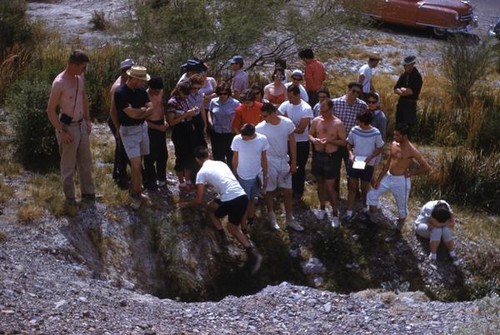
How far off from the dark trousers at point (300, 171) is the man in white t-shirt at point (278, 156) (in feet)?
1.07

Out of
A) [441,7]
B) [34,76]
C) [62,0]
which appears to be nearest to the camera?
[34,76]

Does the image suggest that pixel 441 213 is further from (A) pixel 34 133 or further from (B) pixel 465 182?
(A) pixel 34 133

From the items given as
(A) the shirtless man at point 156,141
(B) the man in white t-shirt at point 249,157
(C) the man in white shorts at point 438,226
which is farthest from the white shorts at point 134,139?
(C) the man in white shorts at point 438,226

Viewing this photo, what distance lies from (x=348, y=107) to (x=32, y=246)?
434 centimetres

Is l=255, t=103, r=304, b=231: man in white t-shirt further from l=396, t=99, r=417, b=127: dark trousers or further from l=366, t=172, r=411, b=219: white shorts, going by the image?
l=396, t=99, r=417, b=127: dark trousers

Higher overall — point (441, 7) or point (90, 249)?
point (90, 249)

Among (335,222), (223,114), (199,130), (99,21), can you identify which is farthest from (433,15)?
(199,130)

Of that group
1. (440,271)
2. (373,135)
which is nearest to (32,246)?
(373,135)

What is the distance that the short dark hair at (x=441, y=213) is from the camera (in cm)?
1046

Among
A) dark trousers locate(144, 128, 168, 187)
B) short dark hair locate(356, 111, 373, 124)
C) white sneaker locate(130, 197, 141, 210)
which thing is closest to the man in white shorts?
short dark hair locate(356, 111, 373, 124)

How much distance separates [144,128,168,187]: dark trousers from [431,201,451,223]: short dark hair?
350cm

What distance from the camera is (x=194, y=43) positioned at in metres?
14.0

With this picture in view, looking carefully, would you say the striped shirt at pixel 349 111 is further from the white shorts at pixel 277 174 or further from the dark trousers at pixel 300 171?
the white shorts at pixel 277 174

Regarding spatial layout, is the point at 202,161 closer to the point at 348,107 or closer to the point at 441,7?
the point at 348,107
